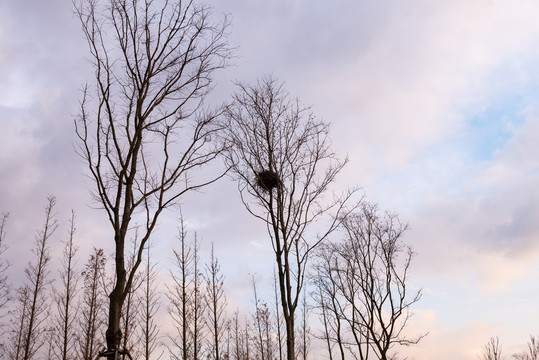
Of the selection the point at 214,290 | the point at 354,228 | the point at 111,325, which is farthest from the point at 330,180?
the point at 214,290

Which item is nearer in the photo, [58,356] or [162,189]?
[162,189]

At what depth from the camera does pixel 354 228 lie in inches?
677

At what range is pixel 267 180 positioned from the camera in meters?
9.73

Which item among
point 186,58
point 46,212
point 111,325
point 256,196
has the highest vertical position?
point 46,212

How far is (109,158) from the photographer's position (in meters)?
5.93

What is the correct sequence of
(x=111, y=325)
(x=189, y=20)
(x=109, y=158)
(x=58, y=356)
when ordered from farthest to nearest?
(x=58, y=356), (x=189, y=20), (x=109, y=158), (x=111, y=325)

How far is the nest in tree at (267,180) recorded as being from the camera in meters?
9.67

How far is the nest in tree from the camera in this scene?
31.7 ft

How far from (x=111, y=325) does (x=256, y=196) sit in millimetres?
5378

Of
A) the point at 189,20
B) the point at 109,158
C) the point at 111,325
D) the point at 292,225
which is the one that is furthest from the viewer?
the point at 292,225

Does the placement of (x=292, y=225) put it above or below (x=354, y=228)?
below

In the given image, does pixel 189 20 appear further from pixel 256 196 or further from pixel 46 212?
pixel 46 212

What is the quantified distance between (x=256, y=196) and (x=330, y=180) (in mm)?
1726

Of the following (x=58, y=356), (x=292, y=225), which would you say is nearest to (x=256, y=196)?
(x=292, y=225)
